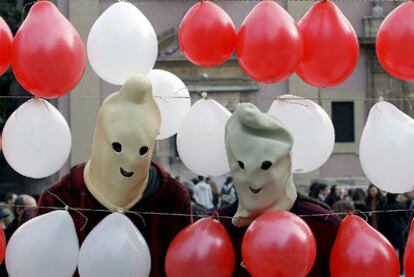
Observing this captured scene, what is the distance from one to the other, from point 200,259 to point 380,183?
2.77 ft

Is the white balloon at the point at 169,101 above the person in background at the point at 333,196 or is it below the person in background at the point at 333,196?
above

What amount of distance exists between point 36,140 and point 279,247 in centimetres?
116

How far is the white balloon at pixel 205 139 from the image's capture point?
13.7 ft

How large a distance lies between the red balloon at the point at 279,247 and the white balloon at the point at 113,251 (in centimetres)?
46

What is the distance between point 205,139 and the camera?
4164 millimetres

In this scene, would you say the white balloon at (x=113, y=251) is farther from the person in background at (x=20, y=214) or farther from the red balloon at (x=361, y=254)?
the person in background at (x=20, y=214)

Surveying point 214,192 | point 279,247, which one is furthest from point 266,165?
point 214,192

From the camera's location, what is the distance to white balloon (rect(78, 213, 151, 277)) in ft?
12.6

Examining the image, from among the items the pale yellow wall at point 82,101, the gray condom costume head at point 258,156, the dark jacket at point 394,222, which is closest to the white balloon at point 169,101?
the gray condom costume head at point 258,156

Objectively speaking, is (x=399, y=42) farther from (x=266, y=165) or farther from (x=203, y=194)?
(x=203, y=194)

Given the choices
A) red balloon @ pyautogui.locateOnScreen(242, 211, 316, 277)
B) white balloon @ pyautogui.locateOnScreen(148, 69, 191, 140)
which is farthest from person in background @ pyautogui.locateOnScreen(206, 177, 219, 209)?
red balloon @ pyautogui.locateOnScreen(242, 211, 316, 277)

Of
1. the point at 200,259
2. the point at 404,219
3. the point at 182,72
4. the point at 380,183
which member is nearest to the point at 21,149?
the point at 200,259

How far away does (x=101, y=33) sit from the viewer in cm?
407

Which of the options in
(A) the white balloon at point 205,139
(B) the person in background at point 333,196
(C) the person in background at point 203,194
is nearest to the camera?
(A) the white balloon at point 205,139
